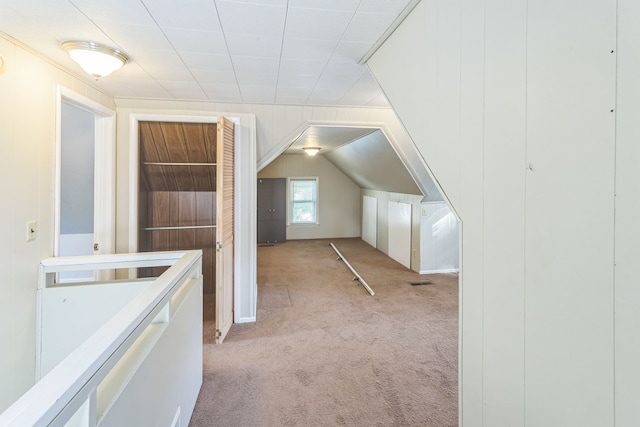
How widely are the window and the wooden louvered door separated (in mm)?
5051

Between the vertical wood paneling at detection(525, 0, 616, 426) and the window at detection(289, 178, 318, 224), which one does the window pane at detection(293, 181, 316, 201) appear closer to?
the window at detection(289, 178, 318, 224)

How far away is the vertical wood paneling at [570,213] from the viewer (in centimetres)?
72

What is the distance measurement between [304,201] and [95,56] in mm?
6536

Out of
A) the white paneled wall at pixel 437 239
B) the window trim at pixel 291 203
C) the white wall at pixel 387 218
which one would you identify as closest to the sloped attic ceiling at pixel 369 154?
the white wall at pixel 387 218

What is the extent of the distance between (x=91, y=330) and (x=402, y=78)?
2.41 m

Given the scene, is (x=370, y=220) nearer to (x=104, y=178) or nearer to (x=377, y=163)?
(x=377, y=163)

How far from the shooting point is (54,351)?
2049 millimetres

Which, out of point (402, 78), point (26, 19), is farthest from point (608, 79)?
point (26, 19)

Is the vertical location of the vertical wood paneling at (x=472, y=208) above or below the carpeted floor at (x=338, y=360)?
above

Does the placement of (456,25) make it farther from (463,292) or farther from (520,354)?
(520,354)

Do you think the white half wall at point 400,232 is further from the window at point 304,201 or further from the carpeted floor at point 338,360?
the window at point 304,201

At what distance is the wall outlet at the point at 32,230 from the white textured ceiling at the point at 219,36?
3.67ft

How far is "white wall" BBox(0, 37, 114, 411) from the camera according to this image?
1.86m

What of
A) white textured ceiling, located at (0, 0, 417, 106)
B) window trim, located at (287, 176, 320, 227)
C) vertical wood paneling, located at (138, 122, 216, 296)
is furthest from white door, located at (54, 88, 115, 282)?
window trim, located at (287, 176, 320, 227)
